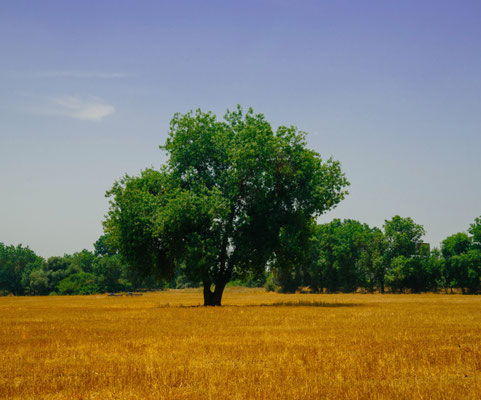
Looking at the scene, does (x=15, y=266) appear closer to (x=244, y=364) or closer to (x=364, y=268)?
(x=364, y=268)

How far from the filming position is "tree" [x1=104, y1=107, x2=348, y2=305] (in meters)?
41.1

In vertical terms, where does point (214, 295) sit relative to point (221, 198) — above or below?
below

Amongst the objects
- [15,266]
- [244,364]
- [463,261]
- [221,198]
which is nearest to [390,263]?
[463,261]

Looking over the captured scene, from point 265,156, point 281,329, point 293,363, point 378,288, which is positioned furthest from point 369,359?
point 378,288

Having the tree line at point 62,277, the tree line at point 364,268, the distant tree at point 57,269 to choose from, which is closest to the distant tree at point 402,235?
the tree line at point 364,268

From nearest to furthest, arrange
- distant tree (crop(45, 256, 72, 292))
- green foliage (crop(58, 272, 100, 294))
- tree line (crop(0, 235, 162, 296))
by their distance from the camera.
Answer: green foliage (crop(58, 272, 100, 294)) < tree line (crop(0, 235, 162, 296)) < distant tree (crop(45, 256, 72, 292))

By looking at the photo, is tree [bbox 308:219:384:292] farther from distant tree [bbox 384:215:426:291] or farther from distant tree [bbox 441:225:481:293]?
distant tree [bbox 441:225:481:293]

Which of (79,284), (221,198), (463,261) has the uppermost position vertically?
(221,198)

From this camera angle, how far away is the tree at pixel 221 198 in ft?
135

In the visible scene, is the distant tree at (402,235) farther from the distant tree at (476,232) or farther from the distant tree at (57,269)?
the distant tree at (57,269)

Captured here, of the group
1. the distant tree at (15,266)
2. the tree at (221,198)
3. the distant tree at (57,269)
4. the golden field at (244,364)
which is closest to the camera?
the golden field at (244,364)

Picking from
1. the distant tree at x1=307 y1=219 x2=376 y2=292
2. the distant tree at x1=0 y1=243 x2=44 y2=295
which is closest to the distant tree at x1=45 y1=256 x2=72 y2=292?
the distant tree at x1=0 y1=243 x2=44 y2=295

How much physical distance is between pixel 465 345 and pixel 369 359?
198 inches

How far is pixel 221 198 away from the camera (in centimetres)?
4038
